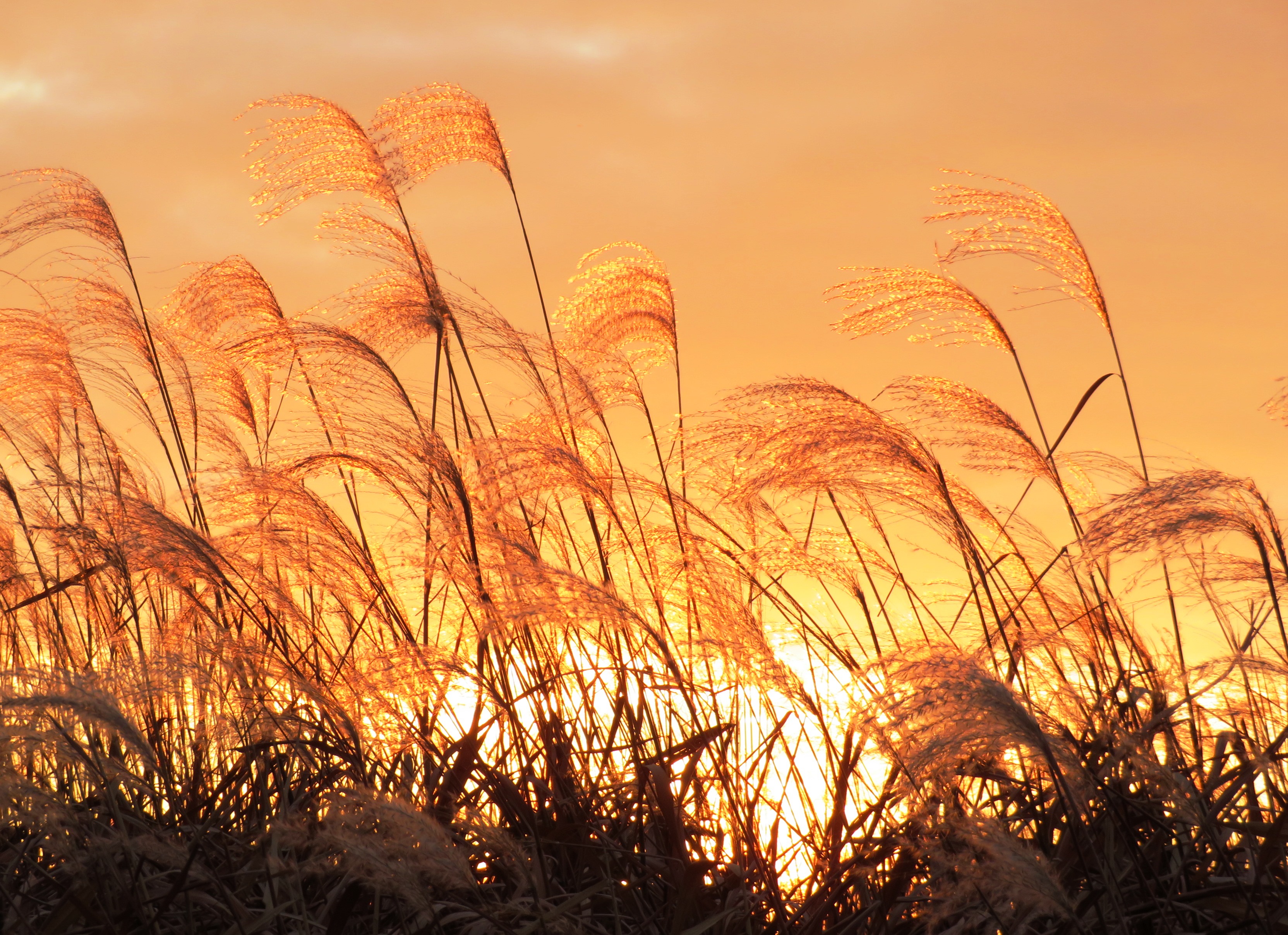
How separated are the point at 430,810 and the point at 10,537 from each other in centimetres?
285

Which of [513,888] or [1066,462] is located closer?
[513,888]

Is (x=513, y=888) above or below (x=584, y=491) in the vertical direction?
below

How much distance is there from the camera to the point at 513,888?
7.86ft

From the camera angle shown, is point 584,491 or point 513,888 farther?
point 584,491

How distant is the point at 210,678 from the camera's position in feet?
8.03

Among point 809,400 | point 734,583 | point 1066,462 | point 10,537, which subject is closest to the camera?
point 734,583

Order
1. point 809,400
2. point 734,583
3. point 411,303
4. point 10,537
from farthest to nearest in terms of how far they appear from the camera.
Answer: point 10,537 < point 411,303 < point 809,400 < point 734,583

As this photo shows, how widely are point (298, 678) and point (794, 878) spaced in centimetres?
121

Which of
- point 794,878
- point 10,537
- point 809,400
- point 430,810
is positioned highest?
point 10,537

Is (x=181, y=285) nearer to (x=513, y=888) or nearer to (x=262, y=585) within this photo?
(x=262, y=585)

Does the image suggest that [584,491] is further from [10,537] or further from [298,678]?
[10,537]

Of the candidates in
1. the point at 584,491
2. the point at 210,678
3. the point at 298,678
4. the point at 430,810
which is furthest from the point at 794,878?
the point at 210,678

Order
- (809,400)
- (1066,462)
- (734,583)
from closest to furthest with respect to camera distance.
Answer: (734,583), (809,400), (1066,462)

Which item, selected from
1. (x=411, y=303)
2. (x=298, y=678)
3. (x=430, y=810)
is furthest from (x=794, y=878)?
(x=411, y=303)
